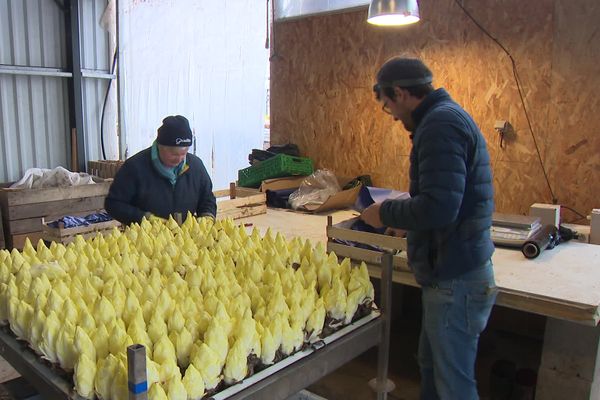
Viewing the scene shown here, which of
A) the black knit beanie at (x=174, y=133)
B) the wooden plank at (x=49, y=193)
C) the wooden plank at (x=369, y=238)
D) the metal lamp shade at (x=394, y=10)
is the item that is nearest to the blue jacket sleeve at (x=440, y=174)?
the wooden plank at (x=369, y=238)

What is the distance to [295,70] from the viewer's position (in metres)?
4.85

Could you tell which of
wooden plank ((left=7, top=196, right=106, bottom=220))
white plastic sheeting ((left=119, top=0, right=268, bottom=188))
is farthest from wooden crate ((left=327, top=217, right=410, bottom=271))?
white plastic sheeting ((left=119, top=0, right=268, bottom=188))

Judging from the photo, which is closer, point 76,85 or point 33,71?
point 33,71

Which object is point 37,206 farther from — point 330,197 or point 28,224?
point 330,197

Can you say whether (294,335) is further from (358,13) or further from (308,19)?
(308,19)

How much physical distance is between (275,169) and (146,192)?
1681 millimetres

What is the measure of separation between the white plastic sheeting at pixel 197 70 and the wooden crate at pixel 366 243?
4.15 metres

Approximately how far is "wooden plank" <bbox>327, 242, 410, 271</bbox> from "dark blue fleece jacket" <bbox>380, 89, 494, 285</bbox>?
1.15 feet

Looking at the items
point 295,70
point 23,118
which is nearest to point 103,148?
point 23,118

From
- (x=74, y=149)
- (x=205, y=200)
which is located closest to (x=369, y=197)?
(x=205, y=200)

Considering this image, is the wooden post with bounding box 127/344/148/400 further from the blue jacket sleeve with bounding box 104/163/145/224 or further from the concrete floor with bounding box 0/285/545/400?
the concrete floor with bounding box 0/285/545/400

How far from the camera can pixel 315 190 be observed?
4.18 metres

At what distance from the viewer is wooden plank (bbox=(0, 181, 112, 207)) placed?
4.35 metres

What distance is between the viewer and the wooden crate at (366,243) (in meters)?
2.38
